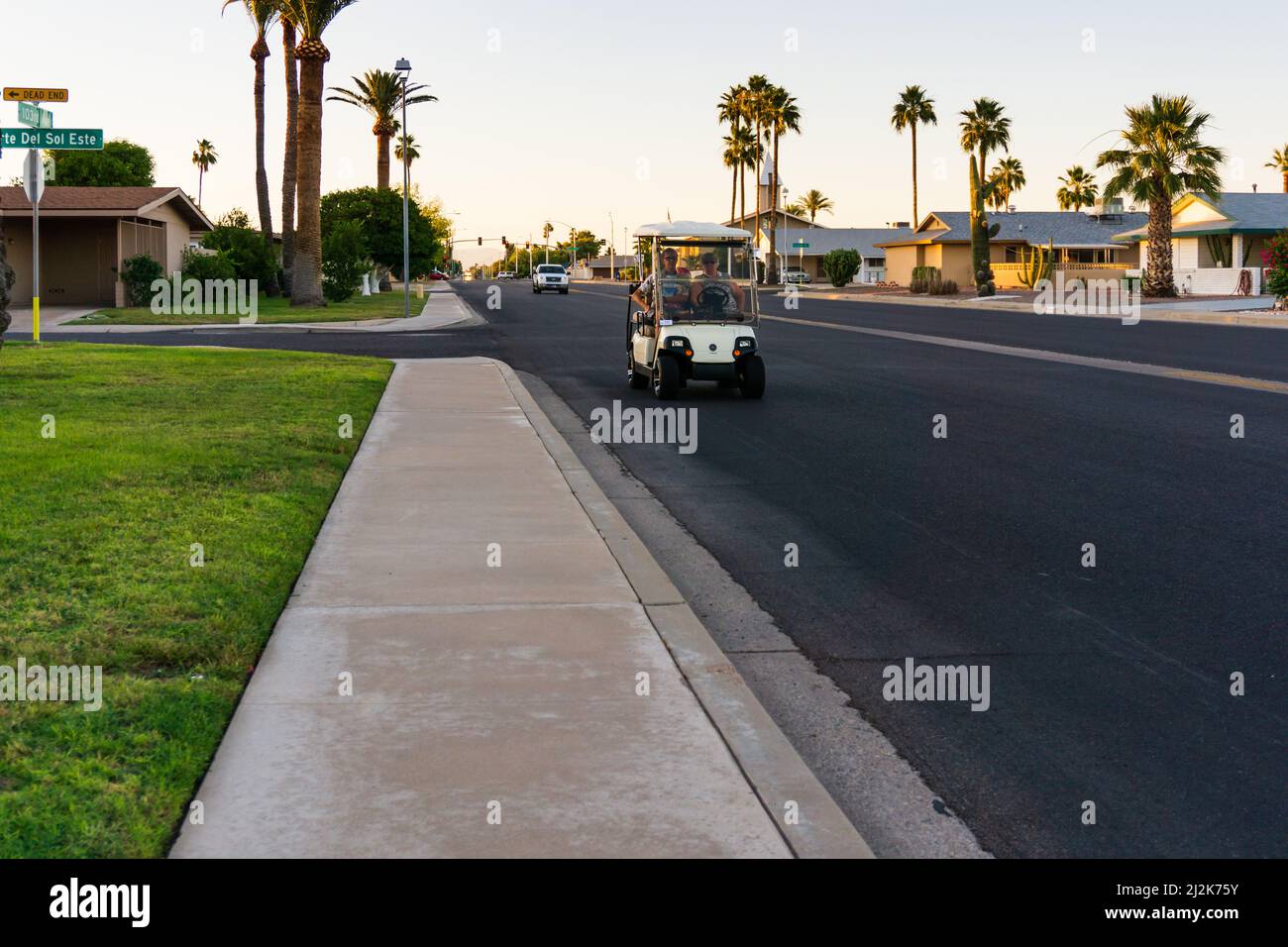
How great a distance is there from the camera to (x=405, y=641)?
6.40m

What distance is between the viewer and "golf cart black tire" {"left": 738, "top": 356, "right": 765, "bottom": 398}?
17.7 meters

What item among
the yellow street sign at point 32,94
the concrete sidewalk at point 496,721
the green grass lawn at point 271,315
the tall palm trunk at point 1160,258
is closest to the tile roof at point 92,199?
the green grass lawn at point 271,315

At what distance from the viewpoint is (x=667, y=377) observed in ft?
56.3

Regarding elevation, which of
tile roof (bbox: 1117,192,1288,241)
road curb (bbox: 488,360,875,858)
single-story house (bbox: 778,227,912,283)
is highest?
single-story house (bbox: 778,227,912,283)

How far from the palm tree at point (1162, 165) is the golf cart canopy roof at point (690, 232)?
45279 millimetres

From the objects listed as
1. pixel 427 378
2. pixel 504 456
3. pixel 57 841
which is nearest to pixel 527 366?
pixel 427 378

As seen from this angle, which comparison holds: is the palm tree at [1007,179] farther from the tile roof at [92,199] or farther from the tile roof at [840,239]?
the tile roof at [92,199]

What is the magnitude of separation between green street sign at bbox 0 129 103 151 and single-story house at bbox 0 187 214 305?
26810mm

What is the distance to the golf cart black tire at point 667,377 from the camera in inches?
676

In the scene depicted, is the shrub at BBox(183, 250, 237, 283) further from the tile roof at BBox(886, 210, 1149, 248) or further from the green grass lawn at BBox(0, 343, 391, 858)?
the tile roof at BBox(886, 210, 1149, 248)

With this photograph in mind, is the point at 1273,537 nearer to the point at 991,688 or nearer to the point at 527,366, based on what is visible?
the point at 991,688

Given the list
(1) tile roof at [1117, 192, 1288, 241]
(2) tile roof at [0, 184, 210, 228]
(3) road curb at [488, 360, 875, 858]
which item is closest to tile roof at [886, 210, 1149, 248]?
(1) tile roof at [1117, 192, 1288, 241]
